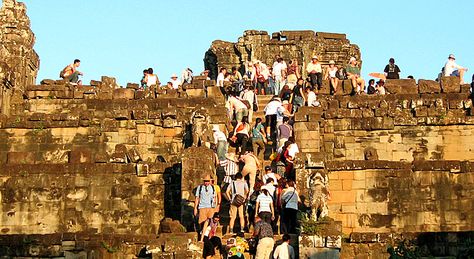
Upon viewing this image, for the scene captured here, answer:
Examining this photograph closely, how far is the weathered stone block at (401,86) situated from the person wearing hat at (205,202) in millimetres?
13325

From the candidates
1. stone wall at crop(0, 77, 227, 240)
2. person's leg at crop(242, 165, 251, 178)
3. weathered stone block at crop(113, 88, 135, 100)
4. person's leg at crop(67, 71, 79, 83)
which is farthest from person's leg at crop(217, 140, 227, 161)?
person's leg at crop(67, 71, 79, 83)

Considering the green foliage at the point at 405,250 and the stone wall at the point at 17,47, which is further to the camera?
the stone wall at the point at 17,47

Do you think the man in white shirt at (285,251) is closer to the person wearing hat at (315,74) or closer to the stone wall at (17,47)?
the person wearing hat at (315,74)

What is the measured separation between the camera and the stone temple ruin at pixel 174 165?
2595 centimetres

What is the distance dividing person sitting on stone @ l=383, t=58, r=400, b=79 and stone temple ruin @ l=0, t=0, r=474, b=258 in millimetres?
2154

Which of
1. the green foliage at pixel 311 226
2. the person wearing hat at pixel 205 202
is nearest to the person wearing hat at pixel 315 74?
the person wearing hat at pixel 205 202

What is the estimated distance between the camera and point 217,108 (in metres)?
35.0

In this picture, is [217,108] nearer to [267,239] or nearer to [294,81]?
[294,81]

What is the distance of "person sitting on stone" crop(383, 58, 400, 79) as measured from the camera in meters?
40.5

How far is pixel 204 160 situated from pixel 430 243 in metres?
6.80

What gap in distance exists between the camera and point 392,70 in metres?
40.6

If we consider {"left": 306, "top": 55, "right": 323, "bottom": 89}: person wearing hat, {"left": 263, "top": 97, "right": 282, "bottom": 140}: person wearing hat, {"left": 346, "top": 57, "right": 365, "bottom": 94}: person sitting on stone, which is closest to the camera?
{"left": 263, "top": 97, "right": 282, "bottom": 140}: person wearing hat

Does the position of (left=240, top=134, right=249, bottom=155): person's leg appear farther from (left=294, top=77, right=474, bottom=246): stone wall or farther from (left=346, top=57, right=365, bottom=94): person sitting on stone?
(left=346, top=57, right=365, bottom=94): person sitting on stone

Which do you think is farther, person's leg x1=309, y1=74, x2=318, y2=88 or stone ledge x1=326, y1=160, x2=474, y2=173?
person's leg x1=309, y1=74, x2=318, y2=88
